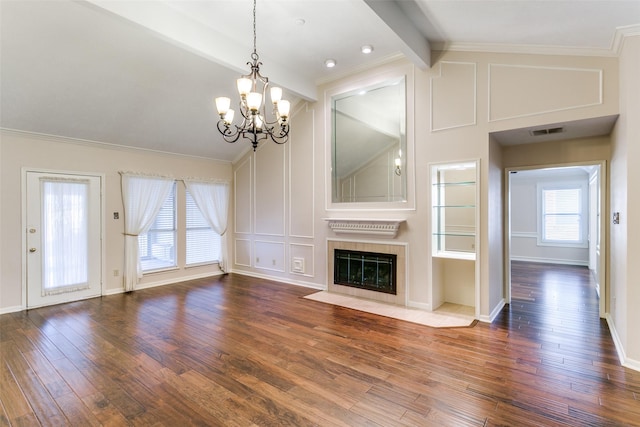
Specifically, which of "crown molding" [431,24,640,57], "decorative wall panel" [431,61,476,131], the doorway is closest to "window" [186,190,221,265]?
"decorative wall panel" [431,61,476,131]

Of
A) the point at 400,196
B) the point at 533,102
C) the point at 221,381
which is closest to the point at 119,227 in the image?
the point at 221,381

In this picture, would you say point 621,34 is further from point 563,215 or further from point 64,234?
point 64,234

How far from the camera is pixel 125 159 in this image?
5.69 meters

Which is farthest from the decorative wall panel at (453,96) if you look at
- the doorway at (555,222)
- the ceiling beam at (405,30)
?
the doorway at (555,222)

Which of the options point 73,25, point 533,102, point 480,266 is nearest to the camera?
point 73,25

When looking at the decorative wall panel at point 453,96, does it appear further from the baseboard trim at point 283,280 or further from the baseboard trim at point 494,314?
the baseboard trim at point 283,280

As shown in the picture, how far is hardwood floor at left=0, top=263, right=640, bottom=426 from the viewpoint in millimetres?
2238

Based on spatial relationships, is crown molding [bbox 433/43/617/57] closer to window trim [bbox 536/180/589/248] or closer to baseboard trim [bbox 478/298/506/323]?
baseboard trim [bbox 478/298/506/323]

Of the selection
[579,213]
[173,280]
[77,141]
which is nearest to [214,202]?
[173,280]

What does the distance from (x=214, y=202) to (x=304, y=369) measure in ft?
16.2

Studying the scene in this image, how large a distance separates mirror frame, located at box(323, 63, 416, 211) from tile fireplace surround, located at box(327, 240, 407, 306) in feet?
1.88

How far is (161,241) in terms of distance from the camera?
623cm

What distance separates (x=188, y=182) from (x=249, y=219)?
1.46m

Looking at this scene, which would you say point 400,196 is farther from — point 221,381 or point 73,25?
point 73,25
